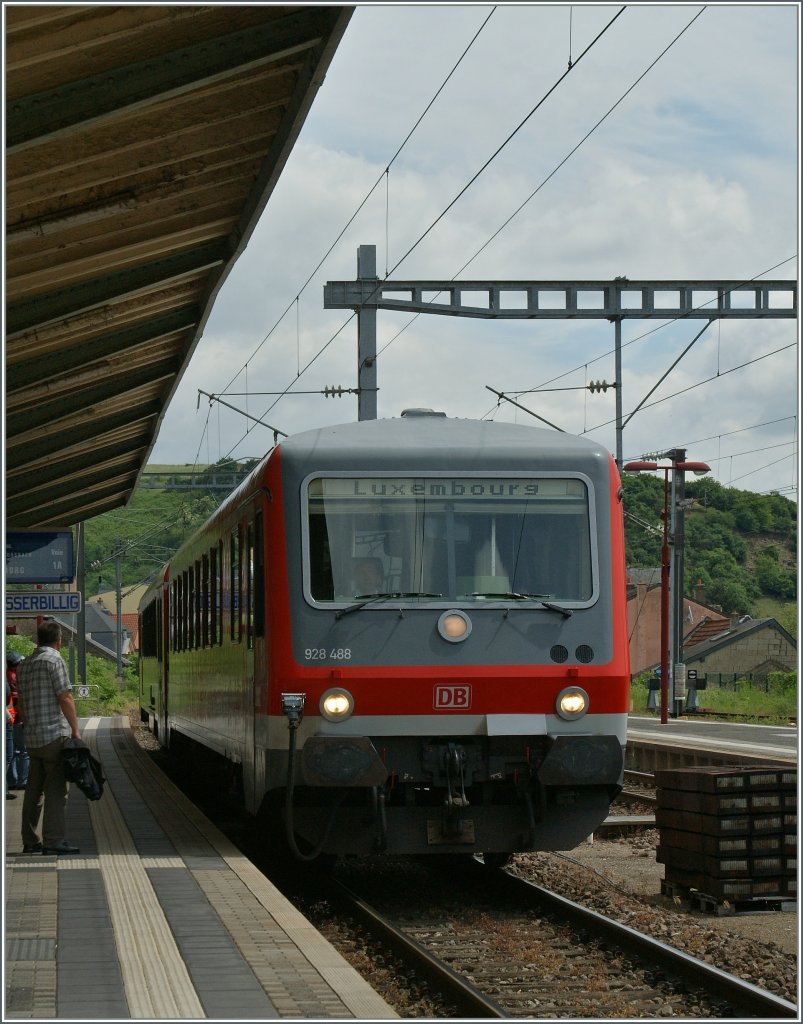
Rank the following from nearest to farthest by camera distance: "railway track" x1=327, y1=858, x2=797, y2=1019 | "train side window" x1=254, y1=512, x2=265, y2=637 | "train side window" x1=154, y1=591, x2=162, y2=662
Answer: "railway track" x1=327, y1=858, x2=797, y2=1019 → "train side window" x1=254, y1=512, x2=265, y2=637 → "train side window" x1=154, y1=591, x2=162, y2=662

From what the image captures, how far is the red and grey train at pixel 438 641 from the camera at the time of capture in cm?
1007

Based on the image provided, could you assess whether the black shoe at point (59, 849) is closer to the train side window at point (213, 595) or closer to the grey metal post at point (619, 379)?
the train side window at point (213, 595)

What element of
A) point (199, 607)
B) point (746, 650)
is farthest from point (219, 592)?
point (746, 650)

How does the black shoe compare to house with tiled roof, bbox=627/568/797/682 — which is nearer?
the black shoe

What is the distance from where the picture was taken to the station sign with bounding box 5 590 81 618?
19.7 meters

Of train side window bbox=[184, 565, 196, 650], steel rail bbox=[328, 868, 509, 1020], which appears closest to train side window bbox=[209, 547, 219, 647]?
train side window bbox=[184, 565, 196, 650]

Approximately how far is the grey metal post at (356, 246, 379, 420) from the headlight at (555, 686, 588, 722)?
12.8 metres

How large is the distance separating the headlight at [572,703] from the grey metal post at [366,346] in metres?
12.8

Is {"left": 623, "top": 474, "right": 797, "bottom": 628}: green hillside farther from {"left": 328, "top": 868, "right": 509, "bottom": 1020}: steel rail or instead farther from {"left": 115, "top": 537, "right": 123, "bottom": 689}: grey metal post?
{"left": 328, "top": 868, "right": 509, "bottom": 1020}: steel rail

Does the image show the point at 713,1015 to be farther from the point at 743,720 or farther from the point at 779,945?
the point at 743,720

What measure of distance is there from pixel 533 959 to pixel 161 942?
2.31 meters

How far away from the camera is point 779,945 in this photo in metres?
9.56

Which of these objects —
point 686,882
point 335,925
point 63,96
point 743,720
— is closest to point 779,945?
point 686,882

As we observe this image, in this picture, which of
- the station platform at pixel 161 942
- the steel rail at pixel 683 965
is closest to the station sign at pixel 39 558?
the station platform at pixel 161 942
